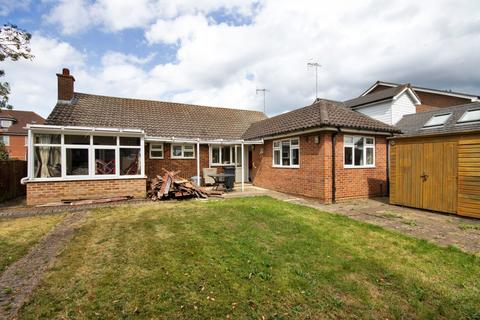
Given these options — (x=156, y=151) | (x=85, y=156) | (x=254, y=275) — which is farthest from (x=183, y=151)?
(x=254, y=275)

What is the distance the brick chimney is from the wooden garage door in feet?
62.7

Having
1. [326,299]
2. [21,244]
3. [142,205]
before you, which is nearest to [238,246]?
[326,299]

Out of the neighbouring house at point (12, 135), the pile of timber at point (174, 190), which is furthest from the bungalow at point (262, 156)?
the neighbouring house at point (12, 135)

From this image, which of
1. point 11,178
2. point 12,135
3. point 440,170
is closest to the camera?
point 440,170

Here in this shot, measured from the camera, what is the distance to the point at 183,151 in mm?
15469

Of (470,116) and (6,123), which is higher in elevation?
(6,123)

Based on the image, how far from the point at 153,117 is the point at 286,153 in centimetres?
1024

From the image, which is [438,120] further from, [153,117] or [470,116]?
[153,117]

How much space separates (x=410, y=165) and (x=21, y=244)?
1206 centimetres

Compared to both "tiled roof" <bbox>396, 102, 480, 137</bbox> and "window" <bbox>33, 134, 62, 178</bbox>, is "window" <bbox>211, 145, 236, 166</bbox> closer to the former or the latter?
"window" <bbox>33, 134, 62, 178</bbox>

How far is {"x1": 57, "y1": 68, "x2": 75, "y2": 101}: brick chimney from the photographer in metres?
15.6

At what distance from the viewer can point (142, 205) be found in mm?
9438

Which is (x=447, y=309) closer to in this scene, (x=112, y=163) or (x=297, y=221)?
(x=297, y=221)

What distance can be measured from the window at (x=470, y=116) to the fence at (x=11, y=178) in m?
21.0
